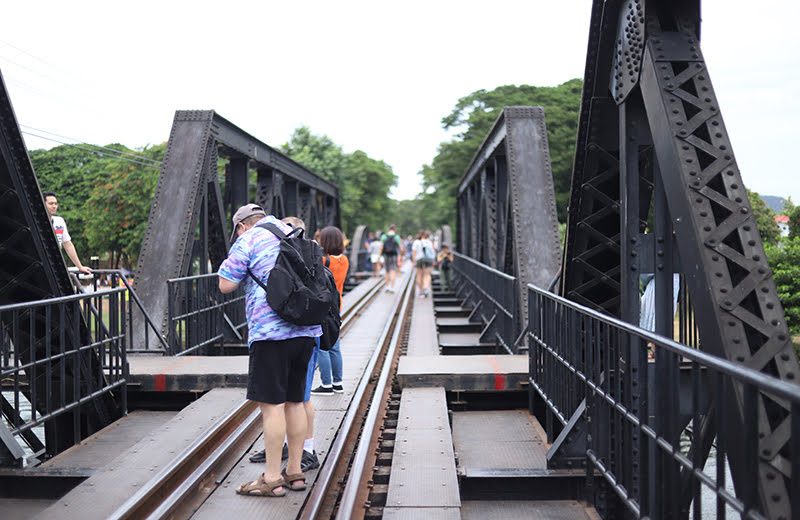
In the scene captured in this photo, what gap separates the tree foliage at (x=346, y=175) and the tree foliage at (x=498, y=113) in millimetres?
7681

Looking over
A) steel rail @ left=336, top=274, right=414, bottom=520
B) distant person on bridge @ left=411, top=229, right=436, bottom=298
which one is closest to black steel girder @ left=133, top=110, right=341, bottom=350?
steel rail @ left=336, top=274, right=414, bottom=520

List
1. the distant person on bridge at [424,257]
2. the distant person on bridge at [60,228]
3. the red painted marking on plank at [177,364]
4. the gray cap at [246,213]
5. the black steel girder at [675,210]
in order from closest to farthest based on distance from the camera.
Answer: the black steel girder at [675,210], the gray cap at [246,213], the red painted marking on plank at [177,364], the distant person on bridge at [60,228], the distant person on bridge at [424,257]

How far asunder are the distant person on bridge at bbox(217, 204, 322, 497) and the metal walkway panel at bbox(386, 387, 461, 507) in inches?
27.4

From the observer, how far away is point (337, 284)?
716cm

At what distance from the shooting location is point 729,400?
292 cm

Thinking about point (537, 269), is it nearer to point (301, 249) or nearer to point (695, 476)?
point (301, 249)

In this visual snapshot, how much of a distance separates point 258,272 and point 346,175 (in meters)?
52.0

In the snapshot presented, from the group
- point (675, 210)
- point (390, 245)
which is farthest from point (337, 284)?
point (390, 245)

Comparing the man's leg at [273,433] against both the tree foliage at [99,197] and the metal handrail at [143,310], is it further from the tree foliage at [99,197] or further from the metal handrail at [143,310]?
the tree foliage at [99,197]

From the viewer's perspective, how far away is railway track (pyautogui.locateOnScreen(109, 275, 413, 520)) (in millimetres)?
4574

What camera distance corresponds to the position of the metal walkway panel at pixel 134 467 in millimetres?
4500

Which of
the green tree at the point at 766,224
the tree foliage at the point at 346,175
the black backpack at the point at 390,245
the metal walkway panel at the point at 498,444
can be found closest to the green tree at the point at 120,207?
the black backpack at the point at 390,245

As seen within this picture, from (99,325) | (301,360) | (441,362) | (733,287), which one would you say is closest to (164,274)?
(99,325)

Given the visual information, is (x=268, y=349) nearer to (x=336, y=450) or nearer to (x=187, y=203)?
(x=336, y=450)
